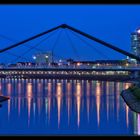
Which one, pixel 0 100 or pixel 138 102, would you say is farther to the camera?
pixel 0 100

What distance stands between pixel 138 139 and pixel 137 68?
6723cm

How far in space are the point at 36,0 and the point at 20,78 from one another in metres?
109

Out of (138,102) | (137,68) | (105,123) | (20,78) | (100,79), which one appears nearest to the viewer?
(105,123)

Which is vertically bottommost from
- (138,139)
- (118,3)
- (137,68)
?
(138,139)

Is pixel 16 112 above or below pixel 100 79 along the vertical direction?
below

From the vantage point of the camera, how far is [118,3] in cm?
261

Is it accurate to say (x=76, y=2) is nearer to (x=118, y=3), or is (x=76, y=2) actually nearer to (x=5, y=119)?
(x=118, y=3)

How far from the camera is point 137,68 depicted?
227 feet

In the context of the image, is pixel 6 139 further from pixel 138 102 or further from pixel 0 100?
pixel 0 100

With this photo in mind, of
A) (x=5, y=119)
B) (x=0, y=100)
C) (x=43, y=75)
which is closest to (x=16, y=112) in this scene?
(x=5, y=119)

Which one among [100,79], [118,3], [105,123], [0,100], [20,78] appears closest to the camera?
[118,3]

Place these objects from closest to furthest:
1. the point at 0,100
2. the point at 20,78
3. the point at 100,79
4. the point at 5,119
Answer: the point at 5,119
the point at 0,100
the point at 100,79
the point at 20,78

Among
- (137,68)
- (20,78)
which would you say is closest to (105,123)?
(137,68)

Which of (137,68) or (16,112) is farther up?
(137,68)
